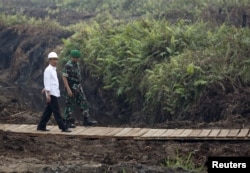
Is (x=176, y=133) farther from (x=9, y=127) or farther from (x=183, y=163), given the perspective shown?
(x=9, y=127)

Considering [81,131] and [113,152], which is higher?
[81,131]

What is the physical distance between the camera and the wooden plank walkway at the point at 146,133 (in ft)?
35.1

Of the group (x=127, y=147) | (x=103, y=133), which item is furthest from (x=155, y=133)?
(x=103, y=133)

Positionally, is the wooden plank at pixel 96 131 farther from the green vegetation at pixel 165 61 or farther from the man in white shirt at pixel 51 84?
the green vegetation at pixel 165 61

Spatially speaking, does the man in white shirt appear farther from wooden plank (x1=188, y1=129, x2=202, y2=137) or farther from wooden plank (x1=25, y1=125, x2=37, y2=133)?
wooden plank (x1=188, y1=129, x2=202, y2=137)

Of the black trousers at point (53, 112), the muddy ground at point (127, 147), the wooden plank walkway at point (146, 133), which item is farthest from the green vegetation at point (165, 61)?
the black trousers at point (53, 112)

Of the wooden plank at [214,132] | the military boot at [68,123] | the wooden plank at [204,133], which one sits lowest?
the wooden plank at [204,133]

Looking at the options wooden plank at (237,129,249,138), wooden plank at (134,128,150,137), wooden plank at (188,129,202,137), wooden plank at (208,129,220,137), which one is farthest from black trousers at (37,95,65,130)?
wooden plank at (237,129,249,138)

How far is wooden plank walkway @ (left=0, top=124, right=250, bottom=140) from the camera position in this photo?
10688 millimetres

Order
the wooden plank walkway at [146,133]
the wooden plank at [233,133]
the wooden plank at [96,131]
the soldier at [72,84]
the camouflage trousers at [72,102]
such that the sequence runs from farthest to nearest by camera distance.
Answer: the camouflage trousers at [72,102], the soldier at [72,84], the wooden plank at [96,131], the wooden plank walkway at [146,133], the wooden plank at [233,133]

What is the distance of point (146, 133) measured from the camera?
37.9ft

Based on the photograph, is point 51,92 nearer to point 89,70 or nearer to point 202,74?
point 202,74

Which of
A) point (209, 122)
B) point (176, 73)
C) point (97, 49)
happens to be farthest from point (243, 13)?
point (209, 122)

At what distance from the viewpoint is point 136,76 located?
16.2m
